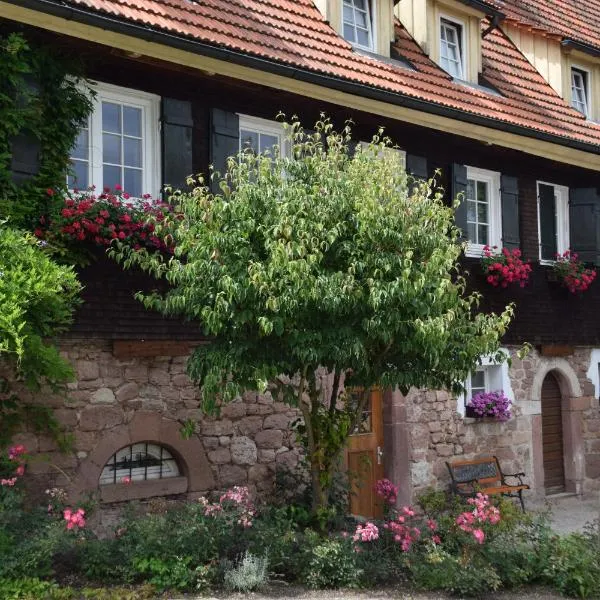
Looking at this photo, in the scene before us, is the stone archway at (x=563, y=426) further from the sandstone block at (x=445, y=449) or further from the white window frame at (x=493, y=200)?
the sandstone block at (x=445, y=449)

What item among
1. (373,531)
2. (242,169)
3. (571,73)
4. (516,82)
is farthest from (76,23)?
(571,73)

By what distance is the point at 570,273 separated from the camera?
45.4ft

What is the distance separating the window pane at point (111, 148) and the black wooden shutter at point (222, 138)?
1010mm

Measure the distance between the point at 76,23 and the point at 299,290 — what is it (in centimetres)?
334

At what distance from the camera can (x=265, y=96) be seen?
1069cm

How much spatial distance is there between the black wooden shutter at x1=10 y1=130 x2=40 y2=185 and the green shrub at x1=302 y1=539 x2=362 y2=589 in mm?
4097

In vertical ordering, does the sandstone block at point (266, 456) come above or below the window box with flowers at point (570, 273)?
below

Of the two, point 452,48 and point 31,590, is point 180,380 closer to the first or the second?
point 31,590

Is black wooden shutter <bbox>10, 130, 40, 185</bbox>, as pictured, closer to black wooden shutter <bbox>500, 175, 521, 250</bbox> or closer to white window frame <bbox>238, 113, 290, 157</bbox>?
white window frame <bbox>238, 113, 290, 157</bbox>

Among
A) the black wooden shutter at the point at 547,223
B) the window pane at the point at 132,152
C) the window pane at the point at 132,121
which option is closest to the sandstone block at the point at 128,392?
the window pane at the point at 132,152

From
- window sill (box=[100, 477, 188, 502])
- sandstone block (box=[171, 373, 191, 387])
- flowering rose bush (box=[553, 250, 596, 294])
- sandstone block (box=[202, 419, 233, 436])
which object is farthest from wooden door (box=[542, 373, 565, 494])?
window sill (box=[100, 477, 188, 502])

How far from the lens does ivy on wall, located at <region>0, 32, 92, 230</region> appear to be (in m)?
8.49

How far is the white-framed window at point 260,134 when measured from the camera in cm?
1067

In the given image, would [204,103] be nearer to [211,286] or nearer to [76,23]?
[76,23]
